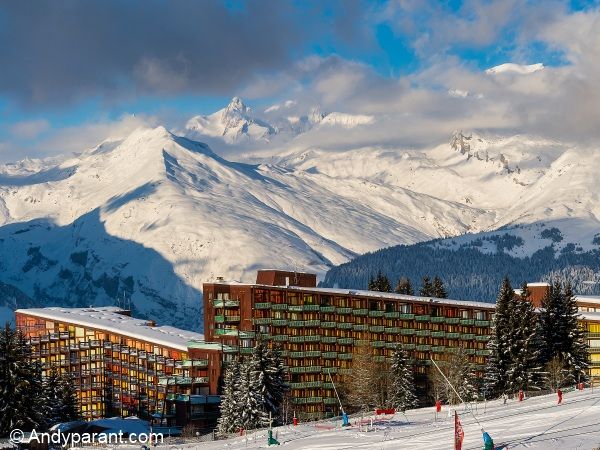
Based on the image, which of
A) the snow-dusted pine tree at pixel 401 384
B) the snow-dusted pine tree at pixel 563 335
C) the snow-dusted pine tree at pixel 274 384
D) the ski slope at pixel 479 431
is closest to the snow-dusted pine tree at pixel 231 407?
the snow-dusted pine tree at pixel 274 384

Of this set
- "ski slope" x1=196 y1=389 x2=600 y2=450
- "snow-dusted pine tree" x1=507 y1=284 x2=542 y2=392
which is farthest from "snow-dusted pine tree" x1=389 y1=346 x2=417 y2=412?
"ski slope" x1=196 y1=389 x2=600 y2=450

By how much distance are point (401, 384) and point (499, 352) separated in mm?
12951

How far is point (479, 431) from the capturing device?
10369 centimetres

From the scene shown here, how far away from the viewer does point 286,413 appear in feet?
546

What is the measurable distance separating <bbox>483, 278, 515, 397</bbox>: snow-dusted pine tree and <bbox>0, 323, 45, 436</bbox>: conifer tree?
2241 inches

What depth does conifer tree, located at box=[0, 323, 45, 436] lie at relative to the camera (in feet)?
474

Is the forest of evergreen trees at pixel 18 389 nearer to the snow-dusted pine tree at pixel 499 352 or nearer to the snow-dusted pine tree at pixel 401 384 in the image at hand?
the snow-dusted pine tree at pixel 401 384

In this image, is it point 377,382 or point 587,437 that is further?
point 377,382

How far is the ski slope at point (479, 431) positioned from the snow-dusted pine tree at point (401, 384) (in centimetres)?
4229

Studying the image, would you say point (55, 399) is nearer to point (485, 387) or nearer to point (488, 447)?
point (485, 387)

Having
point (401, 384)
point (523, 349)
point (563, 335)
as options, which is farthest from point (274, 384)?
point (563, 335)

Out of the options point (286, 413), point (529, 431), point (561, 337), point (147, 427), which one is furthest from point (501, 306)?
point (529, 431)

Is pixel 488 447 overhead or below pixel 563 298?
below

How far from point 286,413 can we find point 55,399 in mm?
31032
